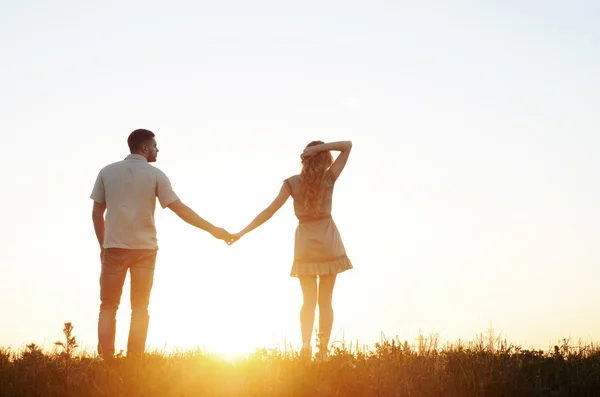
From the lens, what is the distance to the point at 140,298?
980 centimetres

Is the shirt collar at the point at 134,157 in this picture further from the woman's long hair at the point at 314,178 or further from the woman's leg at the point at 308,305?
the woman's leg at the point at 308,305

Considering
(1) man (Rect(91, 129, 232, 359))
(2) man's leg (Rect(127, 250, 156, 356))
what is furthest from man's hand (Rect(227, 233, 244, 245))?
(2) man's leg (Rect(127, 250, 156, 356))

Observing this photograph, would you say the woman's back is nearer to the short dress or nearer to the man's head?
the short dress

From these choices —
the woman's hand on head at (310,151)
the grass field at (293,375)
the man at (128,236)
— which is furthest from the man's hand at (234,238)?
the grass field at (293,375)

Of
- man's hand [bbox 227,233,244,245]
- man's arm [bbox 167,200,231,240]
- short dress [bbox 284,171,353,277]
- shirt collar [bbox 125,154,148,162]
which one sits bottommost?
short dress [bbox 284,171,353,277]

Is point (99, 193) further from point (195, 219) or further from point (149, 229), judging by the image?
point (195, 219)

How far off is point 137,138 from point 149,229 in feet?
4.15

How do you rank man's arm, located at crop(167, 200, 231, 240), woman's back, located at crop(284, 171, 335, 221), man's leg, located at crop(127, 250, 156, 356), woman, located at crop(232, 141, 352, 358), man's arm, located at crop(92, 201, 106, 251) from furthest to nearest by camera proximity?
1. man's arm, located at crop(167, 200, 231, 240)
2. woman's back, located at crop(284, 171, 335, 221)
3. woman, located at crop(232, 141, 352, 358)
4. man's arm, located at crop(92, 201, 106, 251)
5. man's leg, located at crop(127, 250, 156, 356)

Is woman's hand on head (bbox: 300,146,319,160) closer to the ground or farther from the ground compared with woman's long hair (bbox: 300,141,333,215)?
farther from the ground

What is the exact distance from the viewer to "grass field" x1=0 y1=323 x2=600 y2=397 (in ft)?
24.8

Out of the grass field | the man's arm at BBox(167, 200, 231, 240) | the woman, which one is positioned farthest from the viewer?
the man's arm at BBox(167, 200, 231, 240)

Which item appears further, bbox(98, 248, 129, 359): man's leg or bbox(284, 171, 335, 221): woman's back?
bbox(284, 171, 335, 221): woman's back

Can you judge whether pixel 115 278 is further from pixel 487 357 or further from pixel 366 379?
pixel 487 357

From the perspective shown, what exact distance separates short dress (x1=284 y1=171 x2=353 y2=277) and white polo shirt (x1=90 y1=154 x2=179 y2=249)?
176 cm
